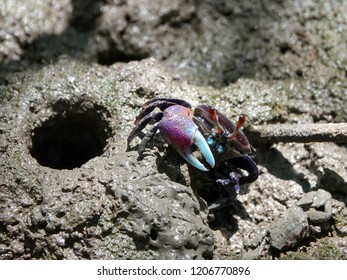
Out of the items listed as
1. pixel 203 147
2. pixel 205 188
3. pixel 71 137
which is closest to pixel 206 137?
pixel 203 147

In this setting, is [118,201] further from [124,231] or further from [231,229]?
[231,229]

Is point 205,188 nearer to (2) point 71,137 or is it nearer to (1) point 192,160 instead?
(1) point 192,160

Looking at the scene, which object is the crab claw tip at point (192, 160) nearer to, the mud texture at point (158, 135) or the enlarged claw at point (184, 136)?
the enlarged claw at point (184, 136)

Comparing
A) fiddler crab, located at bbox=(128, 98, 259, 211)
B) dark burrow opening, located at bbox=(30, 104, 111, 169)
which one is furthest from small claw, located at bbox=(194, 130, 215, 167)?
dark burrow opening, located at bbox=(30, 104, 111, 169)

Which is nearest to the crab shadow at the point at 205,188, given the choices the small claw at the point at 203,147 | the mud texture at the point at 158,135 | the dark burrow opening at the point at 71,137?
the mud texture at the point at 158,135

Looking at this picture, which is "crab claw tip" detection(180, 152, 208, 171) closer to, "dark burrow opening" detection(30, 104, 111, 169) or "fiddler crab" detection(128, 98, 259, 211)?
"fiddler crab" detection(128, 98, 259, 211)

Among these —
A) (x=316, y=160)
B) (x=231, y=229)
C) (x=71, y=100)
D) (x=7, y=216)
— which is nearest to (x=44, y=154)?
(x=71, y=100)
